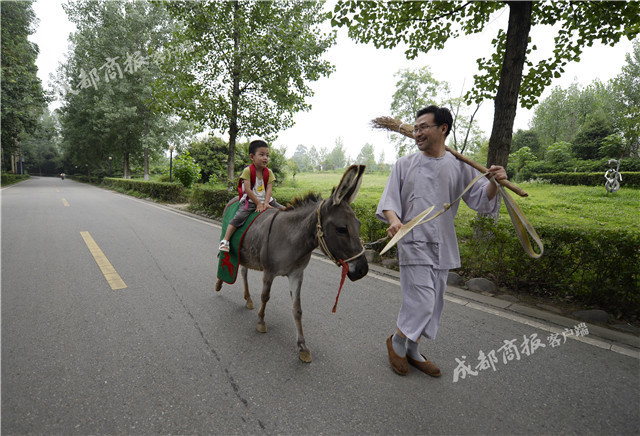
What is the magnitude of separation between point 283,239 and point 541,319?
11.2 feet

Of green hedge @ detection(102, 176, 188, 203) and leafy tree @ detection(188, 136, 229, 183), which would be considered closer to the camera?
green hedge @ detection(102, 176, 188, 203)

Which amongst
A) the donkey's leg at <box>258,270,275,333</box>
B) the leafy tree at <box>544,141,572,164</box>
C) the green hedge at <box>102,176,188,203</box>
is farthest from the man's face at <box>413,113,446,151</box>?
the leafy tree at <box>544,141,572,164</box>

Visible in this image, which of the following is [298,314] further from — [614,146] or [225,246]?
[614,146]

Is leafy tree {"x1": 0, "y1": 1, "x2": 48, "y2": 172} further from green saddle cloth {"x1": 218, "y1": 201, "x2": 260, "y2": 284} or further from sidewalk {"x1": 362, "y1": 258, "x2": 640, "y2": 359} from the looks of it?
sidewalk {"x1": 362, "y1": 258, "x2": 640, "y2": 359}

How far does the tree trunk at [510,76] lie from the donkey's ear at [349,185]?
4.27 metres

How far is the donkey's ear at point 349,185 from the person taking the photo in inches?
87.0

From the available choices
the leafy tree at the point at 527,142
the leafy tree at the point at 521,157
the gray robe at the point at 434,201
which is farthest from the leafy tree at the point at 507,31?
the leafy tree at the point at 527,142

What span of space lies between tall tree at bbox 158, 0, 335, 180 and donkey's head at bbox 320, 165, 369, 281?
11457mm

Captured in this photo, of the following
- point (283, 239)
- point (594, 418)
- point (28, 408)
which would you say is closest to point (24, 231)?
point (28, 408)

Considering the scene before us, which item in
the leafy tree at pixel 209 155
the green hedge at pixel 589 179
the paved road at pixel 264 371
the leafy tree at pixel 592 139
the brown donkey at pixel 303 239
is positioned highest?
the leafy tree at pixel 592 139

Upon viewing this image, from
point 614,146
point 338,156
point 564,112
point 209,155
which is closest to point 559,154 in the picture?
point 614,146

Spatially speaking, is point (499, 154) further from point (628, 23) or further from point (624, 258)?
point (628, 23)

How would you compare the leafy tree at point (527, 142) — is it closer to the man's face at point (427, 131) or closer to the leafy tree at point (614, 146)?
the leafy tree at point (614, 146)

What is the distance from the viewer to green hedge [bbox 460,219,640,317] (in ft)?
11.2
